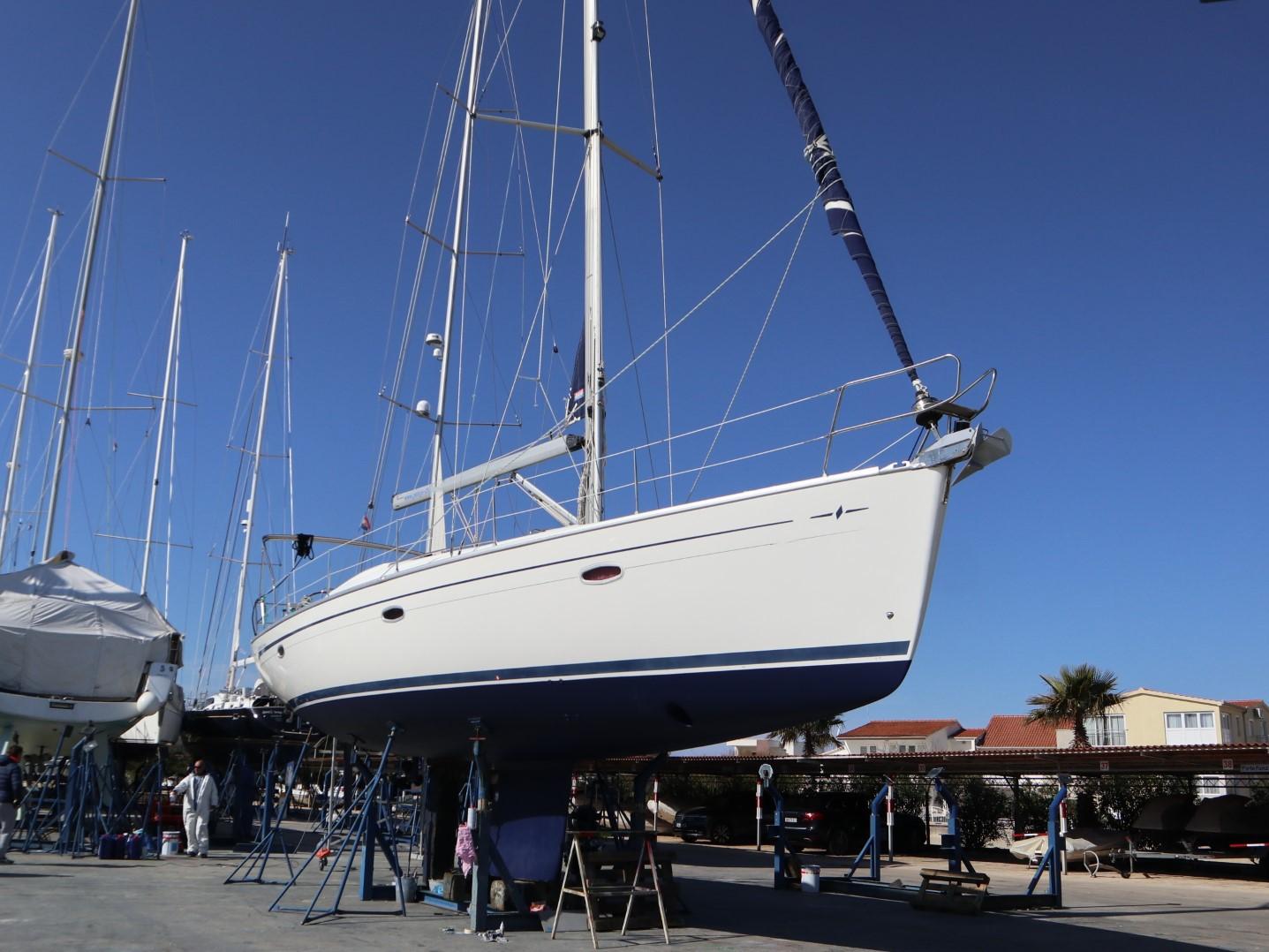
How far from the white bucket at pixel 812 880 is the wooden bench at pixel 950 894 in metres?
1.43

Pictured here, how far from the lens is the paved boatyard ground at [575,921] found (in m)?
7.58

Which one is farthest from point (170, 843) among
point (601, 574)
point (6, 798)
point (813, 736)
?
point (813, 736)

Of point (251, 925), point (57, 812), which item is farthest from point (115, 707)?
point (251, 925)

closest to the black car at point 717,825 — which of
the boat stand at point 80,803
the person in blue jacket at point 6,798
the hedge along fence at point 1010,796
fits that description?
the hedge along fence at point 1010,796

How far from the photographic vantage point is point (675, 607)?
714 cm

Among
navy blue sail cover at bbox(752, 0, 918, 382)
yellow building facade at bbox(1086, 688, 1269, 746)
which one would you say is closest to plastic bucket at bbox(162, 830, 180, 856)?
navy blue sail cover at bbox(752, 0, 918, 382)

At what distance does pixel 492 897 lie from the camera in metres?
8.90

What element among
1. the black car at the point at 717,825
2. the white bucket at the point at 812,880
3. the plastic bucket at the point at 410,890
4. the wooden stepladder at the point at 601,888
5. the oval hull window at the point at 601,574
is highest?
→ the oval hull window at the point at 601,574

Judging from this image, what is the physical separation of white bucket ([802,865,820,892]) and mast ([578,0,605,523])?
20.7 feet

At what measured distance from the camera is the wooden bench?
1089cm

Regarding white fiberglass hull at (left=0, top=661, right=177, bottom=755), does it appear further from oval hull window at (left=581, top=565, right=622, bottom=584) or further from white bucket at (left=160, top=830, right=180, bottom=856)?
oval hull window at (left=581, top=565, right=622, bottom=584)

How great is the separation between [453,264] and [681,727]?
955 cm

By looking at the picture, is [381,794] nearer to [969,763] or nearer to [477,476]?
[477,476]

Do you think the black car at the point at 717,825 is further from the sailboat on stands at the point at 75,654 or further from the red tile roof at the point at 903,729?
the red tile roof at the point at 903,729
